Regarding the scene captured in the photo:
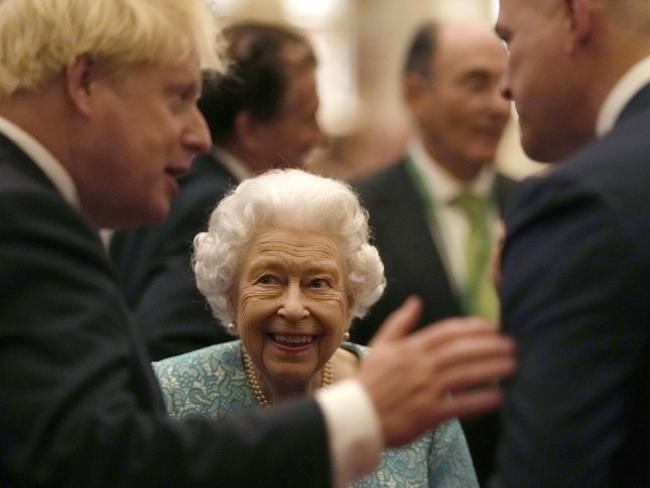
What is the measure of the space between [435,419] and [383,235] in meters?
2.67

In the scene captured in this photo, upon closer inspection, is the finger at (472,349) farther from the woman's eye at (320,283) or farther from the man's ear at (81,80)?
the woman's eye at (320,283)

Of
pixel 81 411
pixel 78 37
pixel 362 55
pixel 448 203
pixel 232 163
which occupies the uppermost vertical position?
pixel 362 55

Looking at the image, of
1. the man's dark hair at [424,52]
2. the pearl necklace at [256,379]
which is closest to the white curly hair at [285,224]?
the pearl necklace at [256,379]

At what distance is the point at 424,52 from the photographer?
594 centimetres

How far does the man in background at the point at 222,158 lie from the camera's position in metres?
4.09

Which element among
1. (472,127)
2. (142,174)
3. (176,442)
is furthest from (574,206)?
(472,127)

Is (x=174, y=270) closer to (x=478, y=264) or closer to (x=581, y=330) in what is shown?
(x=478, y=264)

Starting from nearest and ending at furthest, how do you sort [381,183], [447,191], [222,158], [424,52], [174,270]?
[174,270]
[222,158]
[381,183]
[447,191]
[424,52]

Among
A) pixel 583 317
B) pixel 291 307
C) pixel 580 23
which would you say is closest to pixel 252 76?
pixel 291 307

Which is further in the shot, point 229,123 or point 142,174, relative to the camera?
point 229,123

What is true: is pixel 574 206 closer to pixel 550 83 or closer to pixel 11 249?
pixel 550 83

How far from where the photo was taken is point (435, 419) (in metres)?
2.31

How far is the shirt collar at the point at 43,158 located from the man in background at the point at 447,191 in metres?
2.27

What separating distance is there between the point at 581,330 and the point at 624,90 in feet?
1.52
